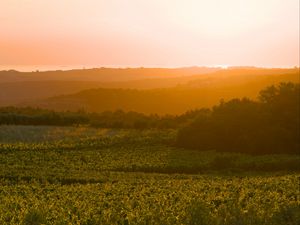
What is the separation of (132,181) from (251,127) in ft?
81.3

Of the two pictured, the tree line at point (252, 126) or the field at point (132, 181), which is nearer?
the field at point (132, 181)

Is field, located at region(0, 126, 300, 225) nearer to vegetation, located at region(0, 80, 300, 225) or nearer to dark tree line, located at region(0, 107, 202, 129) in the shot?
vegetation, located at region(0, 80, 300, 225)

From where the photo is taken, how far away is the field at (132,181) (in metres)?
21.3

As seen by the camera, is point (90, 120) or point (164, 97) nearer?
point (90, 120)

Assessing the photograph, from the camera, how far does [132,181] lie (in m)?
37.0

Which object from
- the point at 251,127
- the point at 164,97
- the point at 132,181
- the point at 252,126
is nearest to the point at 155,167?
the point at 132,181

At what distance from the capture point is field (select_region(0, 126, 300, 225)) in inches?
840

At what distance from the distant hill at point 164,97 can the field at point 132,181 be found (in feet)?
194

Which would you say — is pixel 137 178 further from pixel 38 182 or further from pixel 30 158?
pixel 30 158

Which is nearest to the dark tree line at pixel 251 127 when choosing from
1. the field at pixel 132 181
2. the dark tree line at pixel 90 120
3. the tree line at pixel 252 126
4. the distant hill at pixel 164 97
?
the tree line at pixel 252 126

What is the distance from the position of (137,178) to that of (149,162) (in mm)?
8596

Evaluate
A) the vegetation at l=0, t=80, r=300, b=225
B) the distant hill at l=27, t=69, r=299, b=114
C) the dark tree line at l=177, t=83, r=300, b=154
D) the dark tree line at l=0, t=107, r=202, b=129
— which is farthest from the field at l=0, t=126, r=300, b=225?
the distant hill at l=27, t=69, r=299, b=114

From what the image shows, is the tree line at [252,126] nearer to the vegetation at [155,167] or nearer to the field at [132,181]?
the vegetation at [155,167]

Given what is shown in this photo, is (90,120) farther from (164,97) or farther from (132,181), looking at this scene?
(164,97)
